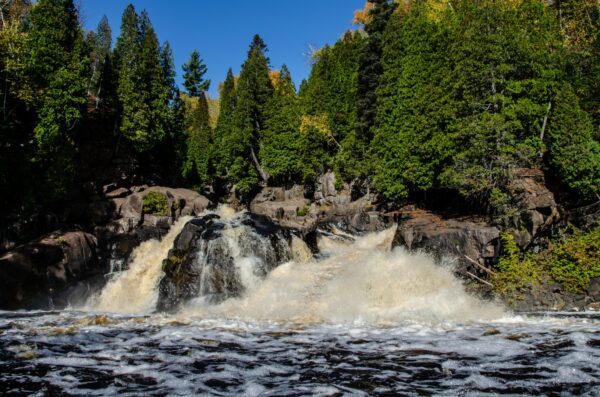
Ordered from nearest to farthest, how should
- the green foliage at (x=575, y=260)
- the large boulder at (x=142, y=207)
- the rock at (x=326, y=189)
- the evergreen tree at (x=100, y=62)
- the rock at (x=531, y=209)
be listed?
the green foliage at (x=575, y=260) < the rock at (x=531, y=209) < the large boulder at (x=142, y=207) < the rock at (x=326, y=189) < the evergreen tree at (x=100, y=62)

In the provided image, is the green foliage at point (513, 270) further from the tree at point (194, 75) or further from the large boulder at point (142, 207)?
the tree at point (194, 75)

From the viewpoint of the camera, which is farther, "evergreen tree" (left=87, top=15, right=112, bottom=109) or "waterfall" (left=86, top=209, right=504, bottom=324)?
"evergreen tree" (left=87, top=15, right=112, bottom=109)

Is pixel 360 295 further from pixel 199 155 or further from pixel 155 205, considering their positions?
pixel 199 155

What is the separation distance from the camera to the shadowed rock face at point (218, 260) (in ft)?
59.5

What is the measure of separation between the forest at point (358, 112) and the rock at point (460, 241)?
146 centimetres

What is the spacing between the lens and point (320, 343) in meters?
10.7

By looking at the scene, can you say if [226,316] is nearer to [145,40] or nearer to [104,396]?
[104,396]

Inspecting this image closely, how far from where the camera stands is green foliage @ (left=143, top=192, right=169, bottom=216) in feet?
93.8

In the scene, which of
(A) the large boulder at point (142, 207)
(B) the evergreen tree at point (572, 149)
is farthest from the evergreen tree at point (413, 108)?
(A) the large boulder at point (142, 207)

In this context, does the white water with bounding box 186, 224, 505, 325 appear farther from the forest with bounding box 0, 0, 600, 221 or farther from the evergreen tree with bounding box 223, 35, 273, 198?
the evergreen tree with bounding box 223, 35, 273, 198

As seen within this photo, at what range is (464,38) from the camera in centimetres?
2131

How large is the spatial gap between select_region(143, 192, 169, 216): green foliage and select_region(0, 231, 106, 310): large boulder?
606 centimetres

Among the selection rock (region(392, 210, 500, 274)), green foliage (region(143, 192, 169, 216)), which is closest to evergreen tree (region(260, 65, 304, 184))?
green foliage (region(143, 192, 169, 216))

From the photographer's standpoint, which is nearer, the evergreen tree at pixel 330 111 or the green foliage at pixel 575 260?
the green foliage at pixel 575 260
